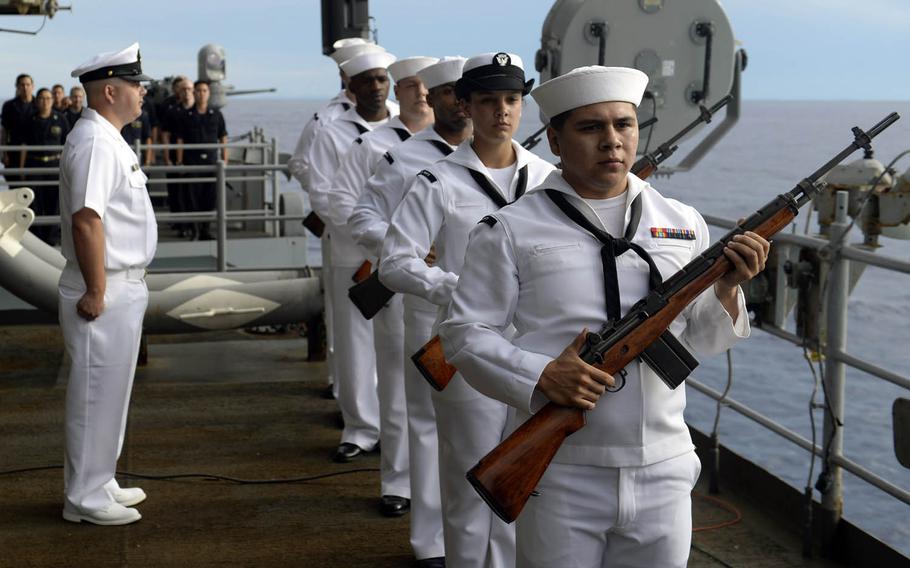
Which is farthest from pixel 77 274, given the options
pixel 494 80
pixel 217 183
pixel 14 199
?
pixel 217 183

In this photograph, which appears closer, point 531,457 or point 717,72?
point 531,457

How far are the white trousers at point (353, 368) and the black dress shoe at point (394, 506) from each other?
0.95 metres

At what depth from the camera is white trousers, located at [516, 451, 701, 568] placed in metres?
2.93

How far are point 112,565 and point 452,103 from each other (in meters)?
2.08

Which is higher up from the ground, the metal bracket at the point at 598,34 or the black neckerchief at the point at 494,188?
the metal bracket at the point at 598,34

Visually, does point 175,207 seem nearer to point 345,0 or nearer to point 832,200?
point 345,0

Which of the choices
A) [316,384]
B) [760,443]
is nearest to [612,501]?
[316,384]

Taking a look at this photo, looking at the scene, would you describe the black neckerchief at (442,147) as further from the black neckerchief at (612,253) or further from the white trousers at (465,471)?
the black neckerchief at (612,253)

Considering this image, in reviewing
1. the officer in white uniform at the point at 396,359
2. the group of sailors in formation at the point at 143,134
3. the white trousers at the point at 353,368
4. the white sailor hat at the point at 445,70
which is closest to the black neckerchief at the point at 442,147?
the white sailor hat at the point at 445,70

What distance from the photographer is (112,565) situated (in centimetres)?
492

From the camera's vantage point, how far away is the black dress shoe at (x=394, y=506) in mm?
5473

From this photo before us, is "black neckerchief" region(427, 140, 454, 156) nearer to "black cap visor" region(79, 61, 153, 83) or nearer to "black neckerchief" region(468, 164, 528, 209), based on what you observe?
"black neckerchief" region(468, 164, 528, 209)

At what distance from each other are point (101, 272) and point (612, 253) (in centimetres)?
263

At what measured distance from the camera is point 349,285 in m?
6.55
